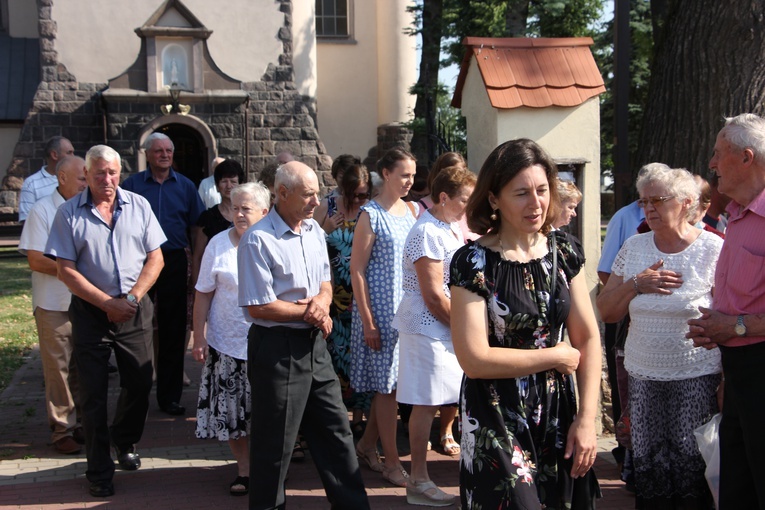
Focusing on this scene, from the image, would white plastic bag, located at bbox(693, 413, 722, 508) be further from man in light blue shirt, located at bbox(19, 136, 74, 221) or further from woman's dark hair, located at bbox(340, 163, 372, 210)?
man in light blue shirt, located at bbox(19, 136, 74, 221)

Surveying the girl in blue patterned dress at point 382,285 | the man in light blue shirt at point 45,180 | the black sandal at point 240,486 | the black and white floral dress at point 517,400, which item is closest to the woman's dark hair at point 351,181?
the girl in blue patterned dress at point 382,285

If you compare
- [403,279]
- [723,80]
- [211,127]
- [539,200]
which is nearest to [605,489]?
[403,279]

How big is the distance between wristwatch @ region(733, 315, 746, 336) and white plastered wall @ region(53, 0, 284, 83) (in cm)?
1944

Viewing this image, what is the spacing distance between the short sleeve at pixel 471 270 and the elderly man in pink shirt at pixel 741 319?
47.0 inches

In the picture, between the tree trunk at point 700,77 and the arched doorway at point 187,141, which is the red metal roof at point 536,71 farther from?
the arched doorway at point 187,141

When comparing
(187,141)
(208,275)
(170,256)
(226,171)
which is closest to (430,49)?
(187,141)

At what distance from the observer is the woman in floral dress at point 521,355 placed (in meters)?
3.17

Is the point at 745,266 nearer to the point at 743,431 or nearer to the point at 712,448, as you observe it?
the point at 743,431

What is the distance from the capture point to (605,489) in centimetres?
536

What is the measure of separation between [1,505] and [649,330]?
375 cm

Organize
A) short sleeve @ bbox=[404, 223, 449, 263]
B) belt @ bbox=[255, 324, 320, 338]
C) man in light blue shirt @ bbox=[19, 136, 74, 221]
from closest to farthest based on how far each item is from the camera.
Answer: belt @ bbox=[255, 324, 320, 338] < short sleeve @ bbox=[404, 223, 449, 263] < man in light blue shirt @ bbox=[19, 136, 74, 221]

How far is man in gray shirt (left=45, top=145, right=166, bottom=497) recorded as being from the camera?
17.7ft

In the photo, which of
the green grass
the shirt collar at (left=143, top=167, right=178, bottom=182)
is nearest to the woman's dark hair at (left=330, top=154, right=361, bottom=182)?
the shirt collar at (left=143, top=167, right=178, bottom=182)

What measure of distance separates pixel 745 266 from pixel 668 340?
31.3 inches
